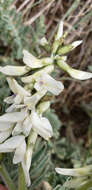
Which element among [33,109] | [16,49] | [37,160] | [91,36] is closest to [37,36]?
[16,49]

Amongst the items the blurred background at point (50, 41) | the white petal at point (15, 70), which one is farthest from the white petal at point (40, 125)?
the blurred background at point (50, 41)

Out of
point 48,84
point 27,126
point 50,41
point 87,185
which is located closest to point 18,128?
point 27,126

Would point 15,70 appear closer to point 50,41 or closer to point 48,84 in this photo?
point 48,84

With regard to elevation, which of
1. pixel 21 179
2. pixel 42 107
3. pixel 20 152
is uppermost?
pixel 42 107

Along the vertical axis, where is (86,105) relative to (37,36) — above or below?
below

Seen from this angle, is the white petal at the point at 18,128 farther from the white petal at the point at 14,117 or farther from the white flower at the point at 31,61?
the white flower at the point at 31,61

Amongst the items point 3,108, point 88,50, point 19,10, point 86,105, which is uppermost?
point 19,10

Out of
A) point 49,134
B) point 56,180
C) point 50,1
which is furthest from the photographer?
point 50,1

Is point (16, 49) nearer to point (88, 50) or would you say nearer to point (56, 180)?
point (88, 50)
